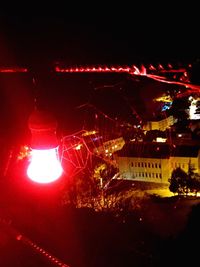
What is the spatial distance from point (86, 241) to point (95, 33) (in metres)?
2.88

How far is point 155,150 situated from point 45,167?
16794 millimetres

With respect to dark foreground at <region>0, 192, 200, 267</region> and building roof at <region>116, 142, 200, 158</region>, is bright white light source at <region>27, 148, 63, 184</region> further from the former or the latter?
building roof at <region>116, 142, 200, 158</region>

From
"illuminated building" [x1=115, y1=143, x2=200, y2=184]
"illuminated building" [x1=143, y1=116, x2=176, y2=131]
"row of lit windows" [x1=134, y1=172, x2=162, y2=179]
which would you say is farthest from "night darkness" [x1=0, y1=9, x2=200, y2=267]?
"illuminated building" [x1=143, y1=116, x2=176, y2=131]

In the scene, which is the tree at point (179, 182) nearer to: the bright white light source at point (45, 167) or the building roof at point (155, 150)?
the building roof at point (155, 150)

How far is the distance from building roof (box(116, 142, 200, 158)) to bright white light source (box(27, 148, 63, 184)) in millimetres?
16134

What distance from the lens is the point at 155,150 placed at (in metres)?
18.3

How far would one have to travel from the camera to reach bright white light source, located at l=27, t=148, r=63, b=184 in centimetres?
183

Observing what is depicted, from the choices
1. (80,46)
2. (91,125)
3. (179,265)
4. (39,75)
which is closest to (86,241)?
(179,265)

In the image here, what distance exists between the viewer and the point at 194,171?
55.7ft

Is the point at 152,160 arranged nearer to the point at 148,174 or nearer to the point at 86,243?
the point at 148,174

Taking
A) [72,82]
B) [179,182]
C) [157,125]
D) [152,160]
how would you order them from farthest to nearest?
[157,125]
[152,160]
[179,182]
[72,82]

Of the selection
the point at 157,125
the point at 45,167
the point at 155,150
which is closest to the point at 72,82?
the point at 45,167

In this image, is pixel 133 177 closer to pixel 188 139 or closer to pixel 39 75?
pixel 188 139

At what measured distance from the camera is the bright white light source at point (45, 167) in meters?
1.83
